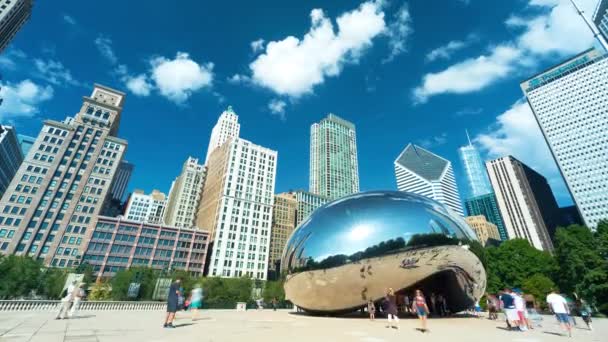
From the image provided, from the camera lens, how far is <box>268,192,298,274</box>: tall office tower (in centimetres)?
11138

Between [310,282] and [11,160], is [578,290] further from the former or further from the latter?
[11,160]

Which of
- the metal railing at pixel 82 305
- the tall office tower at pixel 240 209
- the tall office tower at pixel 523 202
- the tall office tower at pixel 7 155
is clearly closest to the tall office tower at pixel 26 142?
the tall office tower at pixel 7 155

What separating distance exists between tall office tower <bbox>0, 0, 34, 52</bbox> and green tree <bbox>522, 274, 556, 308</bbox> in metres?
158

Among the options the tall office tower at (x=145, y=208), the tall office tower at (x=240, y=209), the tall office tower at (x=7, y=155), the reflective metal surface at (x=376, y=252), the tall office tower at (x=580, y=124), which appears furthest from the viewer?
the tall office tower at (x=145, y=208)

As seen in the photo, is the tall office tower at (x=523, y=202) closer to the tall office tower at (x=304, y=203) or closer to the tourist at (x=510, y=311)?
the tall office tower at (x=304, y=203)

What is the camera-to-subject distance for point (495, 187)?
157 m

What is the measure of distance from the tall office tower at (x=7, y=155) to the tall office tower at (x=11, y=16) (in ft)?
121

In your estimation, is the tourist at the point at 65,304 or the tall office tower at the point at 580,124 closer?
the tourist at the point at 65,304

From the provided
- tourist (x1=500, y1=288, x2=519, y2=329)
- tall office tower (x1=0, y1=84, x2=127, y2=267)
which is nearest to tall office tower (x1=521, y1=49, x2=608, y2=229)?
tourist (x1=500, y1=288, x2=519, y2=329)

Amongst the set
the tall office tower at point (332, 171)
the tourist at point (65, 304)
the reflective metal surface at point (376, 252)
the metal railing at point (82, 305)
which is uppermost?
the tall office tower at point (332, 171)

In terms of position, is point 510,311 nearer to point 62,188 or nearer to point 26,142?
point 62,188

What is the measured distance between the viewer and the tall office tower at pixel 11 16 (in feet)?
298

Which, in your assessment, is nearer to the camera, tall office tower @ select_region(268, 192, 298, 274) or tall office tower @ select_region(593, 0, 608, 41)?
tall office tower @ select_region(268, 192, 298, 274)

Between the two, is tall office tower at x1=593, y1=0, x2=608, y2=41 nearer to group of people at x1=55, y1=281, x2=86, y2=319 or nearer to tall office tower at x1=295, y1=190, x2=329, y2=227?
tall office tower at x1=295, y1=190, x2=329, y2=227
